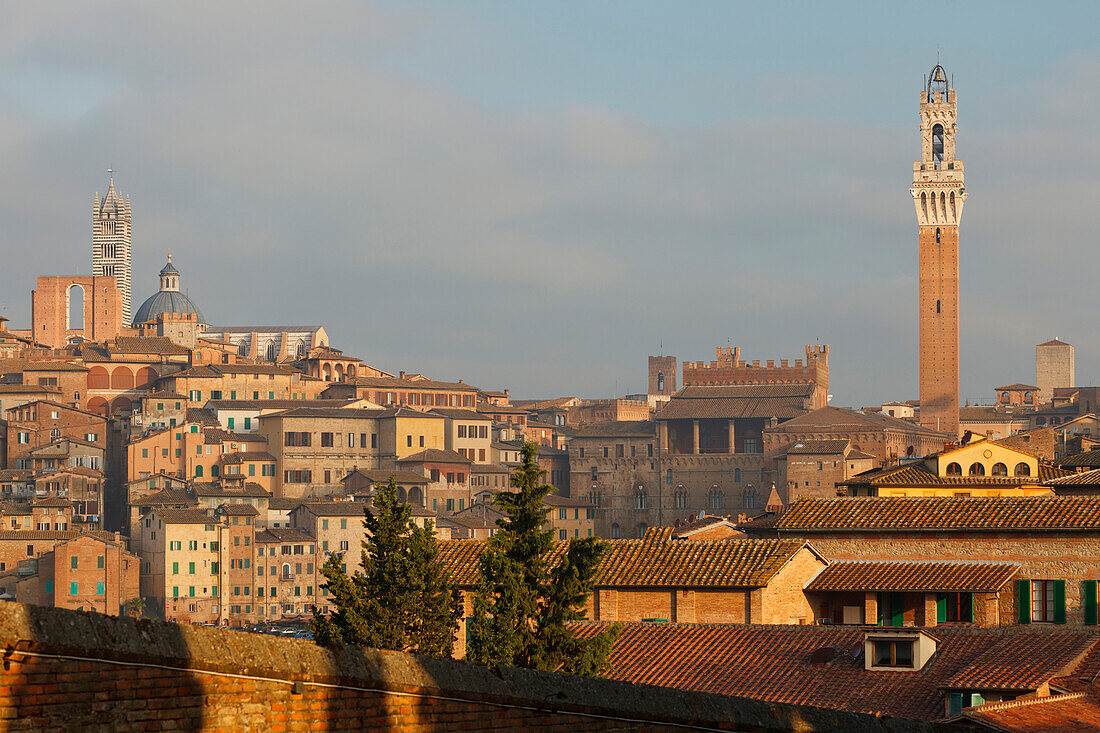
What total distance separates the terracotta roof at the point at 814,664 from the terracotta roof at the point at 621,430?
86778 mm

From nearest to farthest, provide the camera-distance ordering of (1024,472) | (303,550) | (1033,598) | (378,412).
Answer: (1033,598)
(1024,472)
(303,550)
(378,412)

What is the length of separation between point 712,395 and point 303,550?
3864 cm

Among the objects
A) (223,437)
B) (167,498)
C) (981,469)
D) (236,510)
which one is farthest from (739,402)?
(981,469)

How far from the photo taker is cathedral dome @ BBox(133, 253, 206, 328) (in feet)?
467

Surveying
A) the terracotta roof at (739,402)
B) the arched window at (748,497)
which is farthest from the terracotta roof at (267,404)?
the arched window at (748,497)

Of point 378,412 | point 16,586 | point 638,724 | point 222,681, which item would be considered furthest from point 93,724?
point 378,412

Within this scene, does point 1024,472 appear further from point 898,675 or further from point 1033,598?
A: point 898,675

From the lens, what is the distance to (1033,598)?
→ 2583cm

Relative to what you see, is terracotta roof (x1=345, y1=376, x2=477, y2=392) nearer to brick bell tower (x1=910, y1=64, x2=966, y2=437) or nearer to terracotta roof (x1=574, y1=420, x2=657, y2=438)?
terracotta roof (x1=574, y1=420, x2=657, y2=438)

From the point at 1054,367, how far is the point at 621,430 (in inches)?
1949

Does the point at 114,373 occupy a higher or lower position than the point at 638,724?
higher

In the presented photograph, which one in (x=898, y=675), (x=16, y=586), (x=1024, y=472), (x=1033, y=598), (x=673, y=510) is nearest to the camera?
(x=898, y=675)

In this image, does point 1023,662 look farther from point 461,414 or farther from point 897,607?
point 461,414

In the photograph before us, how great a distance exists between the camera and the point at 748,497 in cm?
10550
